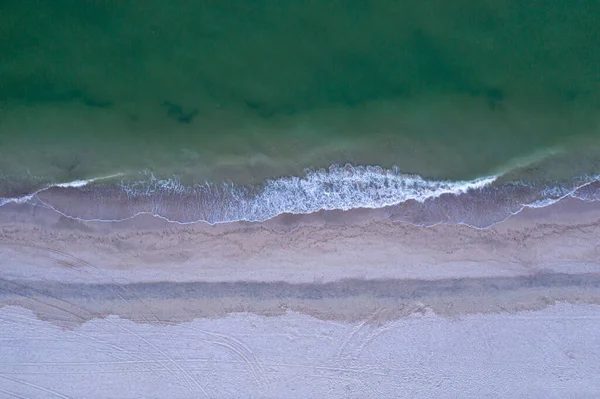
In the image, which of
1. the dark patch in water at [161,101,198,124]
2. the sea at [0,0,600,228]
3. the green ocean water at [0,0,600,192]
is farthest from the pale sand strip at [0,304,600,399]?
the dark patch in water at [161,101,198,124]

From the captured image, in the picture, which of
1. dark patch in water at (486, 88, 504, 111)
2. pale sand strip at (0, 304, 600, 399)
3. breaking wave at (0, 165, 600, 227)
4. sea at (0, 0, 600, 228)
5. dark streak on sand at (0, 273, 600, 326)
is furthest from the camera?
dark patch in water at (486, 88, 504, 111)

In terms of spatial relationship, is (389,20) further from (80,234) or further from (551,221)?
(80,234)

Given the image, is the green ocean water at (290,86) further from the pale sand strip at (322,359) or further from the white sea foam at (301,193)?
the pale sand strip at (322,359)

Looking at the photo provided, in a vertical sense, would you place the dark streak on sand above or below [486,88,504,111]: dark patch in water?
below

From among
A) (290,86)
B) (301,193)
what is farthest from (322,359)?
(290,86)

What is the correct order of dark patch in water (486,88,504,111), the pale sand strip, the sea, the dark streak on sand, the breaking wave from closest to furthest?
the pale sand strip → the dark streak on sand → the breaking wave → the sea → dark patch in water (486,88,504,111)

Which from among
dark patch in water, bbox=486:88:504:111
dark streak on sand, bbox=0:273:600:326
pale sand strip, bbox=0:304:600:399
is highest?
dark patch in water, bbox=486:88:504:111

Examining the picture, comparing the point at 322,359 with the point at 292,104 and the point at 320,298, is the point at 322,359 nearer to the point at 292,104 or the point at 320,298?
the point at 320,298

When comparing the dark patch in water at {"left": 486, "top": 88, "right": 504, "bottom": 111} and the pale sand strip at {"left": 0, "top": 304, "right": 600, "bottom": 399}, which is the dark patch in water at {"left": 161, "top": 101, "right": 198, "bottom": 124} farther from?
the dark patch in water at {"left": 486, "top": 88, "right": 504, "bottom": 111}
